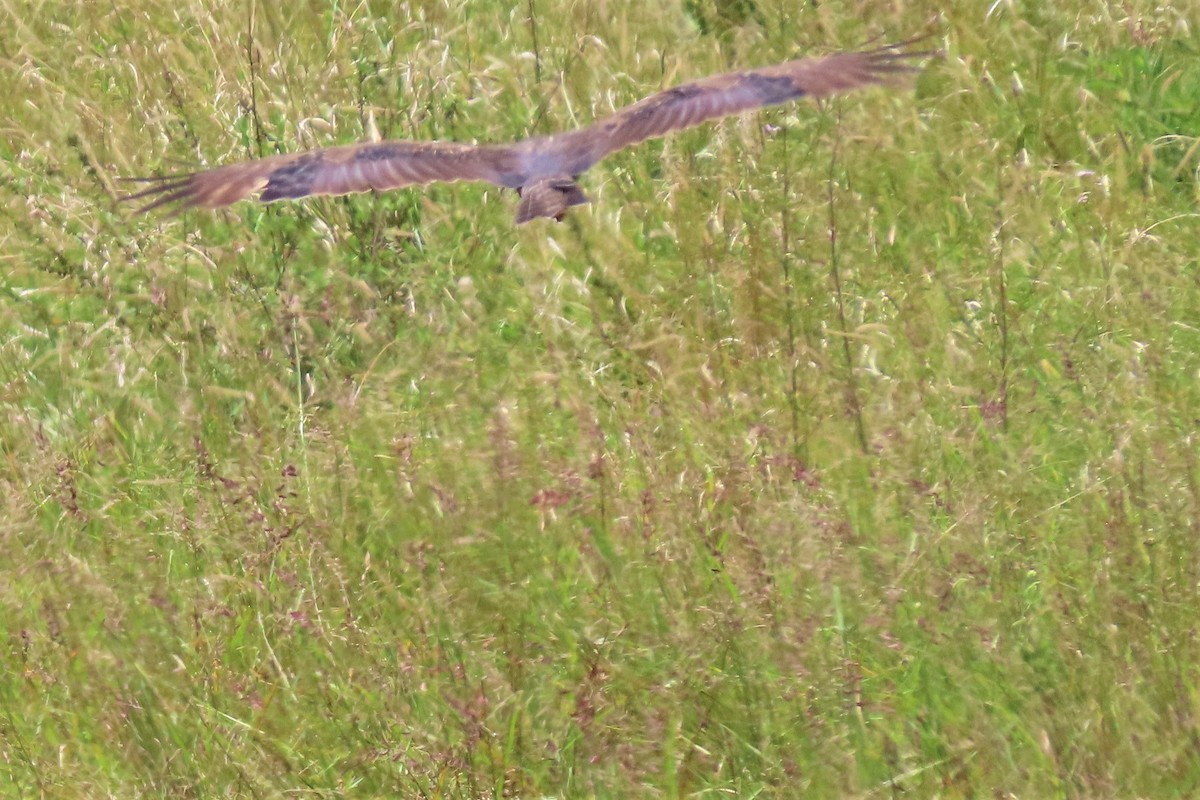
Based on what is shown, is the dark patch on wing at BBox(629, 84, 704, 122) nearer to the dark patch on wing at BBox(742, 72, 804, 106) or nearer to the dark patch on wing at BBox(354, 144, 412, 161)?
the dark patch on wing at BBox(742, 72, 804, 106)

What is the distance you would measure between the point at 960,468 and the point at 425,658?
0.95m

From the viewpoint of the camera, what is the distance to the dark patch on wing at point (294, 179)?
312 centimetres

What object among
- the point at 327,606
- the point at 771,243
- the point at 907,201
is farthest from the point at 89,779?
Result: the point at 907,201

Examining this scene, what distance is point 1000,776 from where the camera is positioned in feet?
6.84

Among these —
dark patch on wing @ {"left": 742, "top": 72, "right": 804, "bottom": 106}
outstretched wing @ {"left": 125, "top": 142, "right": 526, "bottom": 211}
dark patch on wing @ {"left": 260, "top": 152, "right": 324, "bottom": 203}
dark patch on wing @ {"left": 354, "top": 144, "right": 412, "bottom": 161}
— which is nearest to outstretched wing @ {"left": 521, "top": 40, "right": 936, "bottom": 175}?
dark patch on wing @ {"left": 742, "top": 72, "right": 804, "bottom": 106}

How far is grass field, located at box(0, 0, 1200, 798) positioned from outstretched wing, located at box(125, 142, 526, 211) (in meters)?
0.26

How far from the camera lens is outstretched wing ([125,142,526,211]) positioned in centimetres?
314

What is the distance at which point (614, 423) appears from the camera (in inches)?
116

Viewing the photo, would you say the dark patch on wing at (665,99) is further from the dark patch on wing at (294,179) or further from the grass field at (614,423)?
the dark patch on wing at (294,179)

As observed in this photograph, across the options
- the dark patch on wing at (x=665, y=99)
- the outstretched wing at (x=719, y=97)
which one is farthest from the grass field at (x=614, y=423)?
the dark patch on wing at (x=665, y=99)

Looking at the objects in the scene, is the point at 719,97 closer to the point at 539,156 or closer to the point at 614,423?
the point at 539,156

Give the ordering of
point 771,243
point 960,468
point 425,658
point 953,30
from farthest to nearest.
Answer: point 953,30, point 771,243, point 960,468, point 425,658

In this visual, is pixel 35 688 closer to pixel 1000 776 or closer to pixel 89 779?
pixel 89 779

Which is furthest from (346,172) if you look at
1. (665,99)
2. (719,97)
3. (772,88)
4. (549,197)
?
(772,88)
